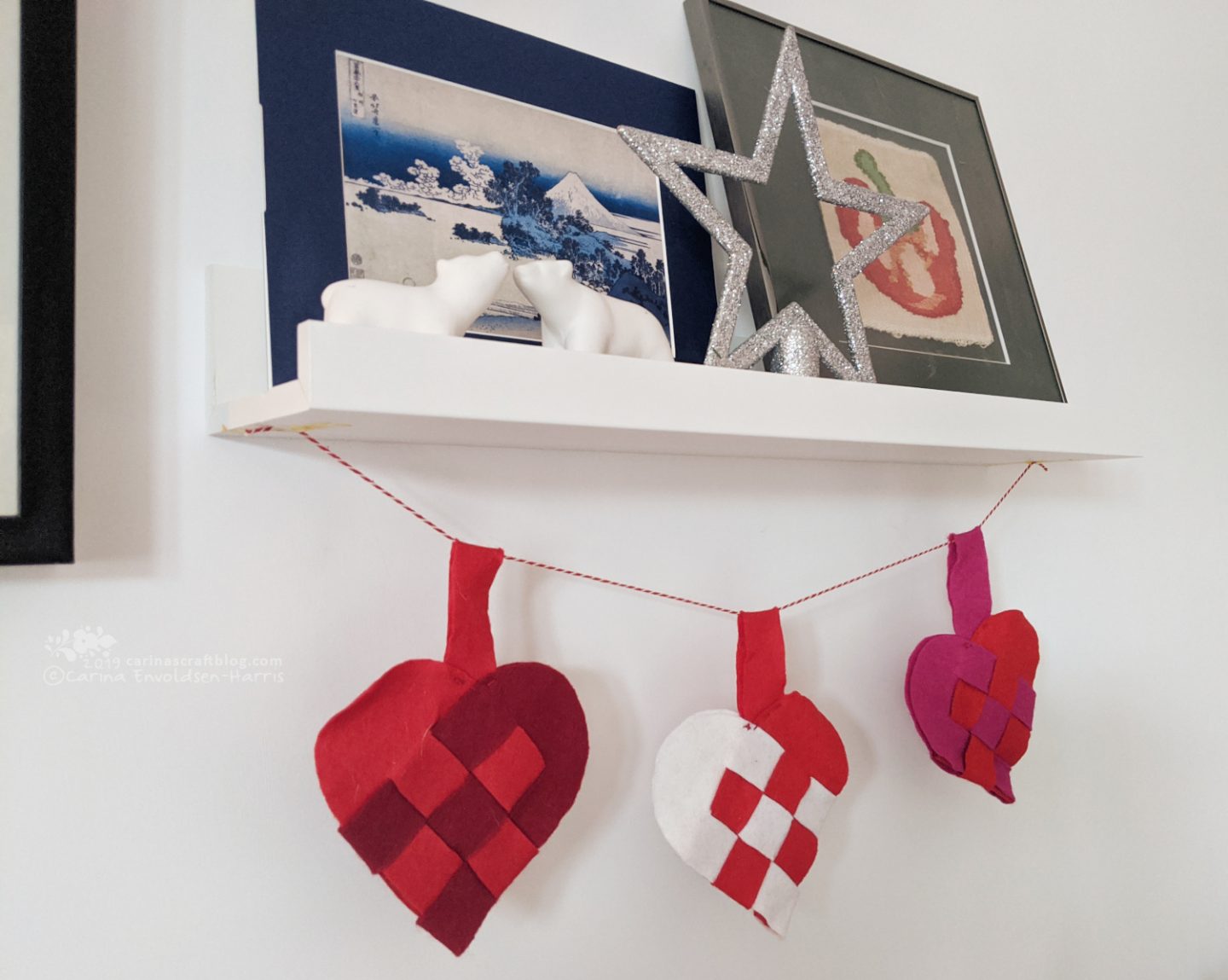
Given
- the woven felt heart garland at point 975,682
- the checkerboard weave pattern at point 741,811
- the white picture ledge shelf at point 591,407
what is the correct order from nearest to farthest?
the white picture ledge shelf at point 591,407, the checkerboard weave pattern at point 741,811, the woven felt heart garland at point 975,682

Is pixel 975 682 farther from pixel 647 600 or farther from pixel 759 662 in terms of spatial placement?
pixel 647 600

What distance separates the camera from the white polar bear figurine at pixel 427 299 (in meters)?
0.54

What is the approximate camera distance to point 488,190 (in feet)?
2.33

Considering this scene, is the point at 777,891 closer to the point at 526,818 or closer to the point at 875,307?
the point at 526,818

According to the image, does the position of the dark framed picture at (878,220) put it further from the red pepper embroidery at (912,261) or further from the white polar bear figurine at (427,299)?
the white polar bear figurine at (427,299)

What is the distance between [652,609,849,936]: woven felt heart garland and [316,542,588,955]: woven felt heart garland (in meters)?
0.10

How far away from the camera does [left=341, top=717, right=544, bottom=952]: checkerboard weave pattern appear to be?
607 mm

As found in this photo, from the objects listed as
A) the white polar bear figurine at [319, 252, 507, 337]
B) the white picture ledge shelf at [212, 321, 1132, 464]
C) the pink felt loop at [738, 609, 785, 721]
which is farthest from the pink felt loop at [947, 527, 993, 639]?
the white polar bear figurine at [319, 252, 507, 337]

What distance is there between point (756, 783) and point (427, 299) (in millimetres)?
479

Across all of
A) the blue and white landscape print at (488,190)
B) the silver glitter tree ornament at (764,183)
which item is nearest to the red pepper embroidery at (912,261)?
the silver glitter tree ornament at (764,183)

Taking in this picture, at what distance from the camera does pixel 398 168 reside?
671 millimetres

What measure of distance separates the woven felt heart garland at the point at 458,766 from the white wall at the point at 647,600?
0.15 feet

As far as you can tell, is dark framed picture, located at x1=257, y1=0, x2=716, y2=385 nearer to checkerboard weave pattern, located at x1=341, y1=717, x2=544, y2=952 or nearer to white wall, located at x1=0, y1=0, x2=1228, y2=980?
white wall, located at x1=0, y1=0, x2=1228, y2=980

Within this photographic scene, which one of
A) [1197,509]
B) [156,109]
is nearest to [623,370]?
[156,109]
